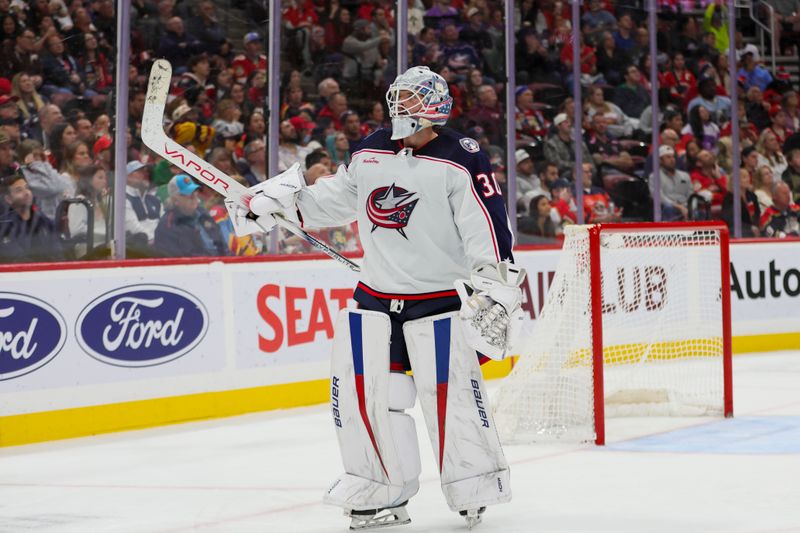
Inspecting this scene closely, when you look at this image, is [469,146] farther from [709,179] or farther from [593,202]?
[709,179]

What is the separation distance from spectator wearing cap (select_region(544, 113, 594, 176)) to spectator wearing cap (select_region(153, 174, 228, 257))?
321 cm

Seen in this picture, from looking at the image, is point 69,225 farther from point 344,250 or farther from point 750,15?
point 750,15

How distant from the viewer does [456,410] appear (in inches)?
149

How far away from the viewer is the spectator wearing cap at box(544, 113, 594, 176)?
974cm

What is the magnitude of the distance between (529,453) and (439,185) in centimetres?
204

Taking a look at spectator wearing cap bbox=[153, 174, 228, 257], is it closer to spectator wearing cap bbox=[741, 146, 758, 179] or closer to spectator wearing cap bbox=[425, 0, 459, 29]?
spectator wearing cap bbox=[425, 0, 459, 29]

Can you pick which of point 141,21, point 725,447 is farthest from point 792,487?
point 141,21

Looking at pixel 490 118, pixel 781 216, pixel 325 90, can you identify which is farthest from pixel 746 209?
pixel 325 90

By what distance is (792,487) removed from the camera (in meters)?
4.48

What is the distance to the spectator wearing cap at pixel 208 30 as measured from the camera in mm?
7750

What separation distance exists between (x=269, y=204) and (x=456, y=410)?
0.82 m

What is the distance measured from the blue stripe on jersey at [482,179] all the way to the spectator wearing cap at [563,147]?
5969 millimetres

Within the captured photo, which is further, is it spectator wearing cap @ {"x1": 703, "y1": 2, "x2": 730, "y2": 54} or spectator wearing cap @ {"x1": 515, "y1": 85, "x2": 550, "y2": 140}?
spectator wearing cap @ {"x1": 703, "y1": 2, "x2": 730, "y2": 54}

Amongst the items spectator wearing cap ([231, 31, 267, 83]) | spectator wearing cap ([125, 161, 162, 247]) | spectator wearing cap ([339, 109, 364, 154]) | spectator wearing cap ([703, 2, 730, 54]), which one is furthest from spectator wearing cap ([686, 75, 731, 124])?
spectator wearing cap ([125, 161, 162, 247])
